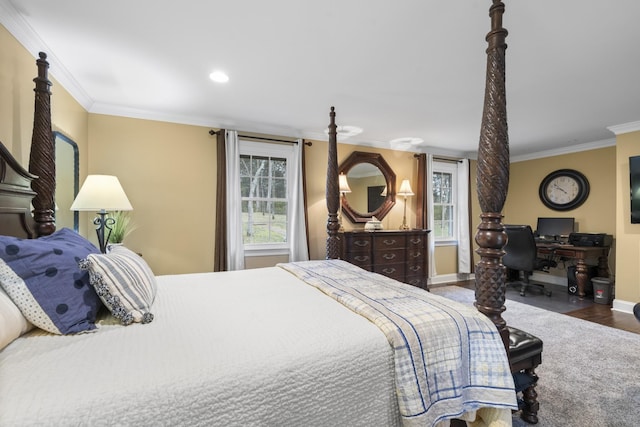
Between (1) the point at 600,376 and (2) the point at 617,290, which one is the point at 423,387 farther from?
(2) the point at 617,290

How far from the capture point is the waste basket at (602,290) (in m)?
4.13

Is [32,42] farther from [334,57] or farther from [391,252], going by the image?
[391,252]

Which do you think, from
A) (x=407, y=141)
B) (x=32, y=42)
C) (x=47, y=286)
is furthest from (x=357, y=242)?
(x=32, y=42)

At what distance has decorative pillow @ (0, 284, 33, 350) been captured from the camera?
0.90 metres

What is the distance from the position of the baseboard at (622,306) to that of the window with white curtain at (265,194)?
4456mm

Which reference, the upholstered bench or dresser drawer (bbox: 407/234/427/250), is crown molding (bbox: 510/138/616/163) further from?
the upholstered bench

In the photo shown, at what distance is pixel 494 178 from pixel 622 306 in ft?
14.2

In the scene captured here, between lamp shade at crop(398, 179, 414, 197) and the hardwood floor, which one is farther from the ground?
lamp shade at crop(398, 179, 414, 197)

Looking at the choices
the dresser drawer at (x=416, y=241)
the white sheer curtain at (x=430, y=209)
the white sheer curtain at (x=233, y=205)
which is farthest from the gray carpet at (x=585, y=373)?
the white sheer curtain at (x=233, y=205)

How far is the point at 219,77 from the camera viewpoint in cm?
262

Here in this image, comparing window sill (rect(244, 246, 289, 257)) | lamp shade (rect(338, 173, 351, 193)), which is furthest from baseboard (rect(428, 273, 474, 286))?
window sill (rect(244, 246, 289, 257))

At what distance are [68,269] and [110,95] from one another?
102 inches

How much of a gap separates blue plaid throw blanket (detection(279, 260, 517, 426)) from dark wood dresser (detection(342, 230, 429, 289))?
103 inches

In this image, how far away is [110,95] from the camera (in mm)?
3018
